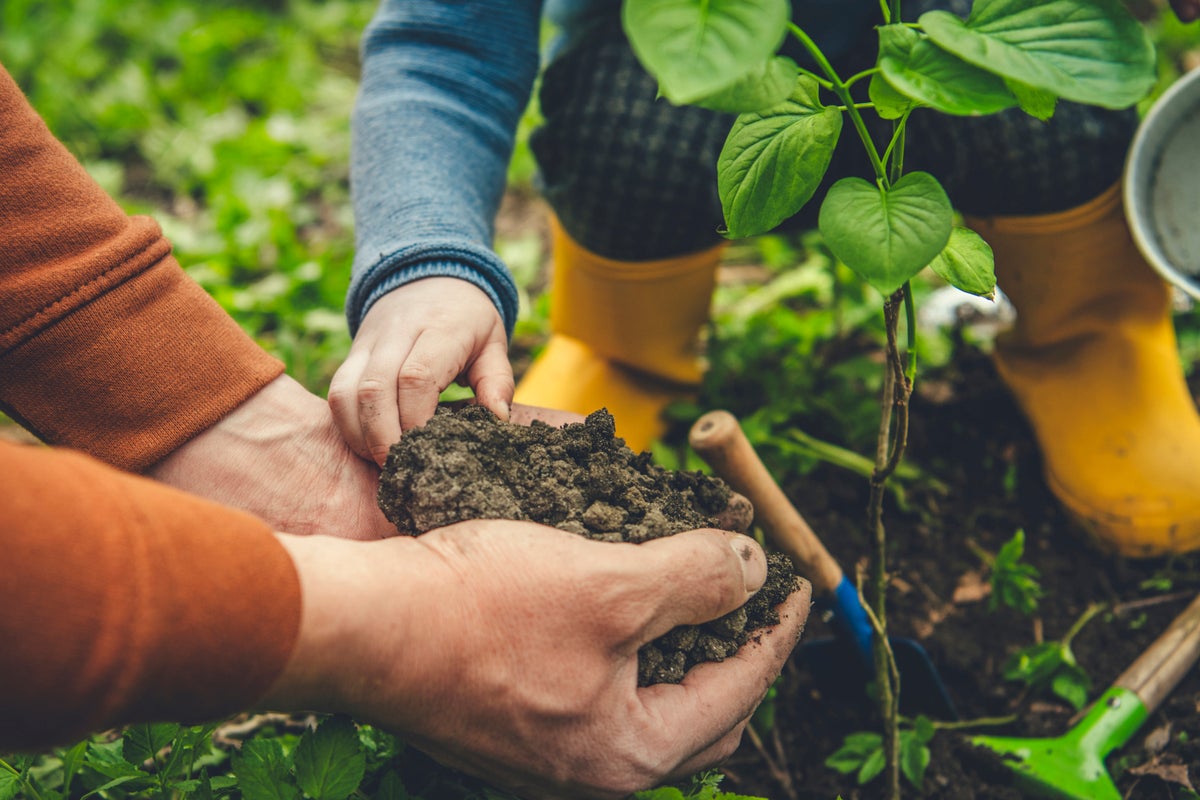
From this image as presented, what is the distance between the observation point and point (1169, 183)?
65.4 inches

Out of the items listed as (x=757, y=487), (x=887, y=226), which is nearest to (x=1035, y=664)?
(x=757, y=487)

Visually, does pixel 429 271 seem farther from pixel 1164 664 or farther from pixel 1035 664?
pixel 1164 664

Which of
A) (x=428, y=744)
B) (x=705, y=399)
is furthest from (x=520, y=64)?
(x=428, y=744)

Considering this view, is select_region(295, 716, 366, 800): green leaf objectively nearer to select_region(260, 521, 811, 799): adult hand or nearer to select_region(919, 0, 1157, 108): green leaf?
select_region(260, 521, 811, 799): adult hand

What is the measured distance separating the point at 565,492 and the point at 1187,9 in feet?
3.96

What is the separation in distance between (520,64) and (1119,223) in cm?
125

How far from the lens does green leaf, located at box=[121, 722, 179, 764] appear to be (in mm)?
1106

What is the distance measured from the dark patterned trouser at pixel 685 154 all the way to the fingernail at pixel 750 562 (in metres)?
0.88

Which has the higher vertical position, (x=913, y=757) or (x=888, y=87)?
(x=888, y=87)

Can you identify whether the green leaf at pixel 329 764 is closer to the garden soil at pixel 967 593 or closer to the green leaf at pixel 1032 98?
the garden soil at pixel 967 593

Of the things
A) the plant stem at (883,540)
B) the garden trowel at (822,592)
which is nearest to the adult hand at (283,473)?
the garden trowel at (822,592)

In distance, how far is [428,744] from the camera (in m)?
1.00

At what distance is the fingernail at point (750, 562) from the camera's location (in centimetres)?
111

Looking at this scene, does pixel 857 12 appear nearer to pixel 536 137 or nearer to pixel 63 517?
pixel 536 137
